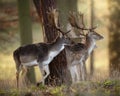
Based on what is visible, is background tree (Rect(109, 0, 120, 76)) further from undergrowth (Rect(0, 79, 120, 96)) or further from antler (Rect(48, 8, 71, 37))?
undergrowth (Rect(0, 79, 120, 96))

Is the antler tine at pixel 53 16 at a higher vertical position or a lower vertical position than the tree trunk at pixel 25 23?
higher

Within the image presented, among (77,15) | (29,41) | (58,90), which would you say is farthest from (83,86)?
(29,41)

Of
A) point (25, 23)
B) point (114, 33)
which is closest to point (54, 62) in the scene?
point (25, 23)

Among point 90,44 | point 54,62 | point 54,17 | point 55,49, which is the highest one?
point 54,17

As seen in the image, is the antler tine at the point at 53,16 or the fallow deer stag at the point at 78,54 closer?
the antler tine at the point at 53,16

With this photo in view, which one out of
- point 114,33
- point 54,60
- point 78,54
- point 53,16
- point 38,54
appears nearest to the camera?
point 38,54

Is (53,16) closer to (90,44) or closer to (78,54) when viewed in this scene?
(78,54)

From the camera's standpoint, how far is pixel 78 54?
16469 millimetres

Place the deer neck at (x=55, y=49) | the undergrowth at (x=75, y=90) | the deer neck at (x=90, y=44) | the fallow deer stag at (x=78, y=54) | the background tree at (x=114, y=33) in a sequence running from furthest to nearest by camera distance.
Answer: the background tree at (x=114, y=33), the deer neck at (x=90, y=44), the fallow deer stag at (x=78, y=54), the deer neck at (x=55, y=49), the undergrowth at (x=75, y=90)

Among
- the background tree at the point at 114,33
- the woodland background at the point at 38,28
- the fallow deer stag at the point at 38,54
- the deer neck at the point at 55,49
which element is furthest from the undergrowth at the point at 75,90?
the background tree at the point at 114,33

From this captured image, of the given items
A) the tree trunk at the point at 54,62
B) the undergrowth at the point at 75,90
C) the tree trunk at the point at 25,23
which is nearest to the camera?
the undergrowth at the point at 75,90

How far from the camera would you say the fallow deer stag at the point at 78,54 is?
16.4m

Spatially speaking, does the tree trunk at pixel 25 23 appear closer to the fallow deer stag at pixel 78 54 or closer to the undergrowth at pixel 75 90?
the fallow deer stag at pixel 78 54


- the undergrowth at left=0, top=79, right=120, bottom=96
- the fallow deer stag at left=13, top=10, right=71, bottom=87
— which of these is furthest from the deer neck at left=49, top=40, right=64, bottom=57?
the undergrowth at left=0, top=79, right=120, bottom=96
